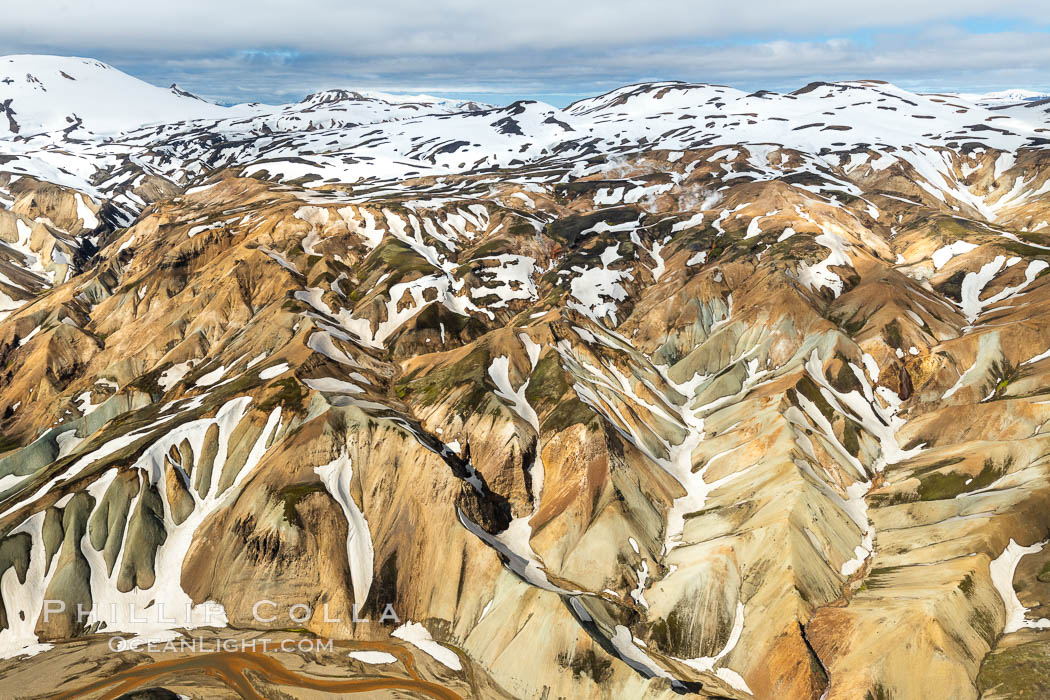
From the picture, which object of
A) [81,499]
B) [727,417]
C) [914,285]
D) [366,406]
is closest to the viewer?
[81,499]

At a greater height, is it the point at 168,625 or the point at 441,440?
the point at 441,440

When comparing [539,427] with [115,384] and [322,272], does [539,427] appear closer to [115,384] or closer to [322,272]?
[322,272]

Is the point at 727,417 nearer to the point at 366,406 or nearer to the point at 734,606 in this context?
the point at 734,606

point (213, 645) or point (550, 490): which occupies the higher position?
point (550, 490)

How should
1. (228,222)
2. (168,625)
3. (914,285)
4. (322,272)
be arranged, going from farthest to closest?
1. (228,222)
2. (322,272)
3. (914,285)
4. (168,625)

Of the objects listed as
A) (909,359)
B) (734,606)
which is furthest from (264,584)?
(909,359)

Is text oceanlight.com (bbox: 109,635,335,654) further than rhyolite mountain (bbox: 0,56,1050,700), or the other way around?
text oceanlight.com (bbox: 109,635,335,654)

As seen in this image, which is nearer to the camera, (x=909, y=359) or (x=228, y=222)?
(x=909, y=359)

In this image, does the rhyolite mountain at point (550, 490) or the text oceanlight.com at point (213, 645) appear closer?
the rhyolite mountain at point (550, 490)

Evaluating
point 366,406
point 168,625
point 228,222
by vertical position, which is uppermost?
point 228,222

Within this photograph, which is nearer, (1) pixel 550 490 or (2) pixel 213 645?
(2) pixel 213 645

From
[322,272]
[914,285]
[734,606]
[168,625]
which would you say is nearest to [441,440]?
[168,625]
